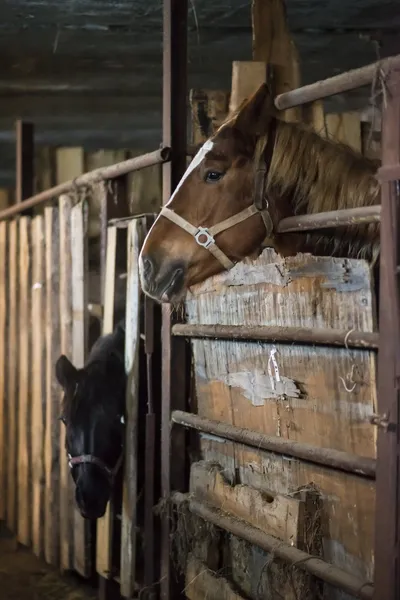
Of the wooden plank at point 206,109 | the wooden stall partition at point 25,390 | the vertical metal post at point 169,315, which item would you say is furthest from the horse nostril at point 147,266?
the wooden stall partition at point 25,390

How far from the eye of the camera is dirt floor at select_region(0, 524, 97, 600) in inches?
154

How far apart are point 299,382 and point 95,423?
1239 millimetres

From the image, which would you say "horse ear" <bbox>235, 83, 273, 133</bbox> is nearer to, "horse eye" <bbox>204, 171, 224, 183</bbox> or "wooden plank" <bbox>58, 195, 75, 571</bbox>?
"horse eye" <bbox>204, 171, 224, 183</bbox>

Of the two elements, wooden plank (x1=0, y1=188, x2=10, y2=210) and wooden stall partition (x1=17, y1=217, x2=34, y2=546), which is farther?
wooden plank (x1=0, y1=188, x2=10, y2=210)

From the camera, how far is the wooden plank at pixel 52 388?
4.07 meters

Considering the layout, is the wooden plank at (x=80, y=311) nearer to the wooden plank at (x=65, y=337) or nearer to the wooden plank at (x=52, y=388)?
the wooden plank at (x=65, y=337)

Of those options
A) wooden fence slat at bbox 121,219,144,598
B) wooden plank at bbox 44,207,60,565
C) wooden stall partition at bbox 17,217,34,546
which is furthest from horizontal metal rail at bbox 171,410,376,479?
wooden stall partition at bbox 17,217,34,546

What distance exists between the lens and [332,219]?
6.65 ft

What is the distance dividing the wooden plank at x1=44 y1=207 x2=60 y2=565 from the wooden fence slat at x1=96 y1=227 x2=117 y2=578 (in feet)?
2.22

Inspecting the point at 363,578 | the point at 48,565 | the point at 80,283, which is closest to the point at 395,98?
the point at 363,578

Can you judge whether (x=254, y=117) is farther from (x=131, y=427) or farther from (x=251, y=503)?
(x=131, y=427)

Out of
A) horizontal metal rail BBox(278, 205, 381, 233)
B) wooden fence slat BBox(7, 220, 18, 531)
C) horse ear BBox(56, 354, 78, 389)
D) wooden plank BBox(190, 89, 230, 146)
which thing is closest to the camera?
horizontal metal rail BBox(278, 205, 381, 233)

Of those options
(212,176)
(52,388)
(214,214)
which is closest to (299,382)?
(214,214)

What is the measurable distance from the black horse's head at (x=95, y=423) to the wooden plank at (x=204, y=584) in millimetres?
578
